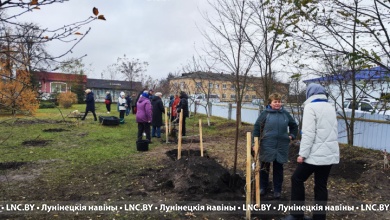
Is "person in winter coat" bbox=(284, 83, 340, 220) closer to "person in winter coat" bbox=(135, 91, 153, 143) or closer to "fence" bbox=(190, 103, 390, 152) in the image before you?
"fence" bbox=(190, 103, 390, 152)

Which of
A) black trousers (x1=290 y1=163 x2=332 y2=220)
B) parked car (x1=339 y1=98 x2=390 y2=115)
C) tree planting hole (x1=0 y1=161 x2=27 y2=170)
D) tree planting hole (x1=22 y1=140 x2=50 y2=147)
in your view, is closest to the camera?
black trousers (x1=290 y1=163 x2=332 y2=220)

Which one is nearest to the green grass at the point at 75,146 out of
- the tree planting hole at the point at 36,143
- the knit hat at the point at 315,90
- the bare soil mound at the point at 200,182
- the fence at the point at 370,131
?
the tree planting hole at the point at 36,143

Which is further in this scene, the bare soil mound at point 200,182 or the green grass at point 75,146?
the green grass at point 75,146

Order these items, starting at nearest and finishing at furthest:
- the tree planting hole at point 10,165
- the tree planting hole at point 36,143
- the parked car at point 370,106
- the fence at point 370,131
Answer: the parked car at point 370,106 < the tree planting hole at point 10,165 < the fence at point 370,131 < the tree planting hole at point 36,143

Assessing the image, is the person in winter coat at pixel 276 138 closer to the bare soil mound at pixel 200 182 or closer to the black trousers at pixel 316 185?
the bare soil mound at pixel 200 182

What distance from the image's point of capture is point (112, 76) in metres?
39.1

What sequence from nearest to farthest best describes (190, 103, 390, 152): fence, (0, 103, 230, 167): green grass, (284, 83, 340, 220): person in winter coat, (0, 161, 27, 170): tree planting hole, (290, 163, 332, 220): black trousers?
1. (284, 83, 340, 220): person in winter coat
2. (290, 163, 332, 220): black trousers
3. (0, 161, 27, 170): tree planting hole
4. (0, 103, 230, 167): green grass
5. (190, 103, 390, 152): fence

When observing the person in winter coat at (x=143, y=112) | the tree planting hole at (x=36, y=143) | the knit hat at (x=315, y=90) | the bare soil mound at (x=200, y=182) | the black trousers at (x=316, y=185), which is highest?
the knit hat at (x=315, y=90)

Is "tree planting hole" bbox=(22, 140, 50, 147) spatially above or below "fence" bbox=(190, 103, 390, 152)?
below

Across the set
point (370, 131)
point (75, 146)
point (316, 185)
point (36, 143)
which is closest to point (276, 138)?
point (316, 185)

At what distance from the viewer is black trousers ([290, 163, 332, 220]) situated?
3.30 m

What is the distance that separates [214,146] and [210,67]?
14.0ft

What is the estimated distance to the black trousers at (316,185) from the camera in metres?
3.30

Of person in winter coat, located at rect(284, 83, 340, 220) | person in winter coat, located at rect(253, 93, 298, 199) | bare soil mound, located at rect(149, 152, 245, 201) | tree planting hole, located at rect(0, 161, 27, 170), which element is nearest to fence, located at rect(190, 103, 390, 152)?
bare soil mound, located at rect(149, 152, 245, 201)
